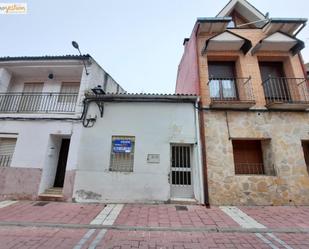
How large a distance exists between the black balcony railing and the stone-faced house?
6.55 meters

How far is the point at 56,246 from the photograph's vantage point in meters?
3.12

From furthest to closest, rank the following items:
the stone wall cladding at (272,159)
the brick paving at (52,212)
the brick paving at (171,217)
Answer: the stone wall cladding at (272,159) → the brick paving at (52,212) → the brick paving at (171,217)

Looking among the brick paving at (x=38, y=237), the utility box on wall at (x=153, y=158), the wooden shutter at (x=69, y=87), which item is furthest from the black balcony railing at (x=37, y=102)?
the brick paving at (x=38, y=237)

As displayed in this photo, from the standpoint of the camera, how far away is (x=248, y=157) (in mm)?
6711

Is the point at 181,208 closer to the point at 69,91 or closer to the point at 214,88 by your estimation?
the point at 214,88

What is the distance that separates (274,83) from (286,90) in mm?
623

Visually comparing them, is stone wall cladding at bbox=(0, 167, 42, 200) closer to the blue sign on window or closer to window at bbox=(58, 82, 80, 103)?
the blue sign on window

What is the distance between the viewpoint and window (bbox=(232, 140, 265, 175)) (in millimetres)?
6542

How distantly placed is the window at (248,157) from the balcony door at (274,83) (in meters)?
2.43

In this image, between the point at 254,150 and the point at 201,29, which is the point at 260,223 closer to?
the point at 254,150

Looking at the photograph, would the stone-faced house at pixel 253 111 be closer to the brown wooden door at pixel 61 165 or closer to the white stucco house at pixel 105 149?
the white stucco house at pixel 105 149

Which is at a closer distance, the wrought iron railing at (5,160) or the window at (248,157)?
the window at (248,157)

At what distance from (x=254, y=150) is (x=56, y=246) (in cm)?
760

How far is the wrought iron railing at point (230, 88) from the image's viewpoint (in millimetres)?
7016
